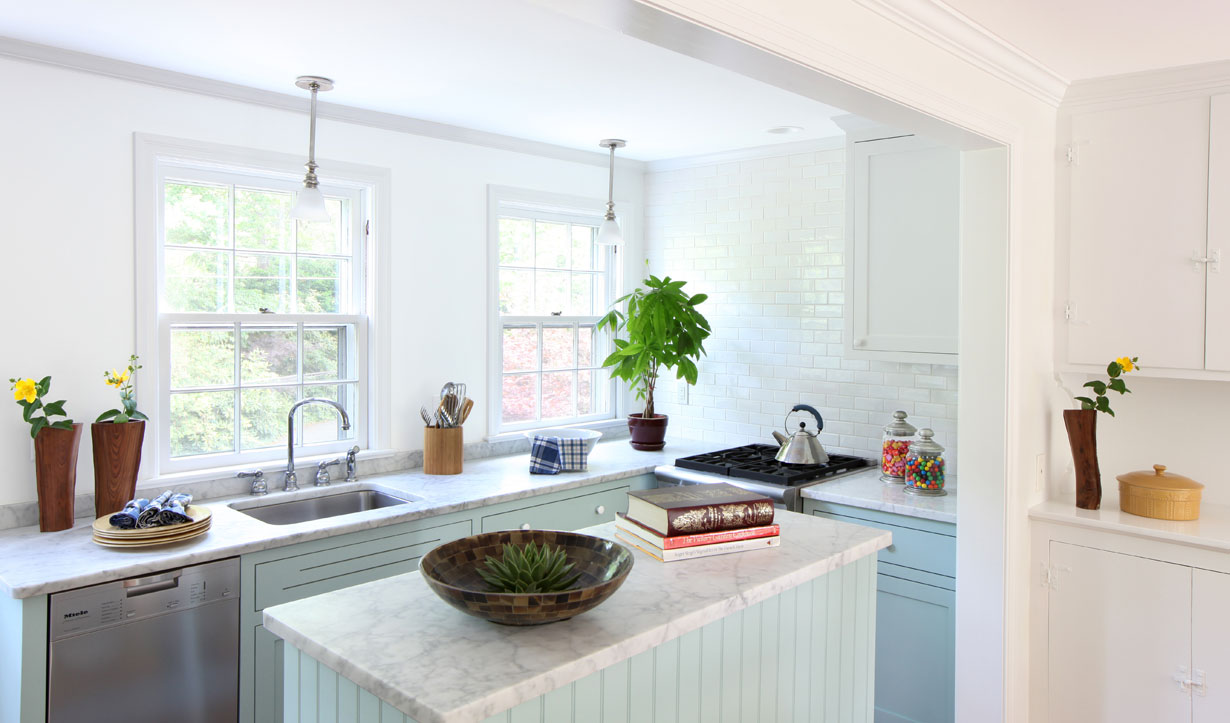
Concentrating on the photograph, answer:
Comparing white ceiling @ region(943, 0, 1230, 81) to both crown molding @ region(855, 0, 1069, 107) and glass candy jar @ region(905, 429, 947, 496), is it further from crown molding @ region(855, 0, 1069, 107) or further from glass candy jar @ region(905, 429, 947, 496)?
glass candy jar @ region(905, 429, 947, 496)

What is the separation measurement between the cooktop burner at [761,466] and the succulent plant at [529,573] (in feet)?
6.83

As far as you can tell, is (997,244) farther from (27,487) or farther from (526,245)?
(27,487)

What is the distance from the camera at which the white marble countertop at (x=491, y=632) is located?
1.33m

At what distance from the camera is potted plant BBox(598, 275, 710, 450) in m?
4.38

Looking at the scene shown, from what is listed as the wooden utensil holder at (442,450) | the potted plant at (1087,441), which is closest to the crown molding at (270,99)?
the wooden utensil holder at (442,450)

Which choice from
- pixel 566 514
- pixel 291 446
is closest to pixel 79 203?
pixel 291 446

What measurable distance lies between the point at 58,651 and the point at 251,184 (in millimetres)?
1923


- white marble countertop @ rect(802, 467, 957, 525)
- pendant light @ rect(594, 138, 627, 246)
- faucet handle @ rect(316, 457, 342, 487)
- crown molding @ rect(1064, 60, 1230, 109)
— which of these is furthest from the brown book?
pendant light @ rect(594, 138, 627, 246)

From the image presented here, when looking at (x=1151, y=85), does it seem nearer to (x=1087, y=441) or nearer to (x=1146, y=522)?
(x=1087, y=441)

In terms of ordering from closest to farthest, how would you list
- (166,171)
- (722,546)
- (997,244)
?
(722,546)
(997,244)
(166,171)

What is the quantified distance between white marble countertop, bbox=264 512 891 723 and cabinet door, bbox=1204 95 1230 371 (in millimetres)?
1737

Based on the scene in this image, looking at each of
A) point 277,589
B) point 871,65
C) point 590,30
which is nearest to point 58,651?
point 277,589

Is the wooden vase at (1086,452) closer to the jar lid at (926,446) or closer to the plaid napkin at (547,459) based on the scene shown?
the jar lid at (926,446)

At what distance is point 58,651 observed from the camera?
93.5 inches
